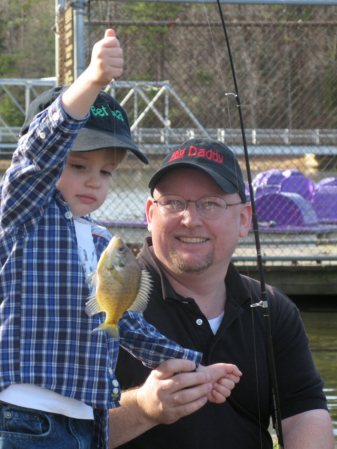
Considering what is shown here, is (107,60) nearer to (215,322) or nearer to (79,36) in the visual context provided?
(215,322)

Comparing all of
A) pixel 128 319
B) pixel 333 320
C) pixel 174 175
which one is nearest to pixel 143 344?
pixel 128 319

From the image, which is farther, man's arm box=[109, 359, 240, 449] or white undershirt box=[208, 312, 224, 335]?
white undershirt box=[208, 312, 224, 335]

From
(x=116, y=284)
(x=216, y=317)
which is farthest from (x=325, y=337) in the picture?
(x=116, y=284)

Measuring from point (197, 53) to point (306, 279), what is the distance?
4676mm

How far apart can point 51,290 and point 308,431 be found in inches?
48.4

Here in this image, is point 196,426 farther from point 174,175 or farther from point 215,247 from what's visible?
point 174,175

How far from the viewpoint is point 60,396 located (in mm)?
2910

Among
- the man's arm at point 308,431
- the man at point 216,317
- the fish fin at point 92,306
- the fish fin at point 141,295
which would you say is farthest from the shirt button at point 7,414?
the man's arm at point 308,431

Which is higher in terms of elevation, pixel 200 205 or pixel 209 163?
pixel 209 163

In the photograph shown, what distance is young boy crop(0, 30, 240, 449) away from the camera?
2805 millimetres

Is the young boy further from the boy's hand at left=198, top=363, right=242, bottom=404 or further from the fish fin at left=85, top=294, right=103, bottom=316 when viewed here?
the boy's hand at left=198, top=363, right=242, bottom=404

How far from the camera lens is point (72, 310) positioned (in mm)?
2895

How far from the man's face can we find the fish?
0.91 metres

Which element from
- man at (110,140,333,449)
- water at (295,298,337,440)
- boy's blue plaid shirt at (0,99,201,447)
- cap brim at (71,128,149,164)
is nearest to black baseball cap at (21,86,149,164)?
cap brim at (71,128,149,164)
